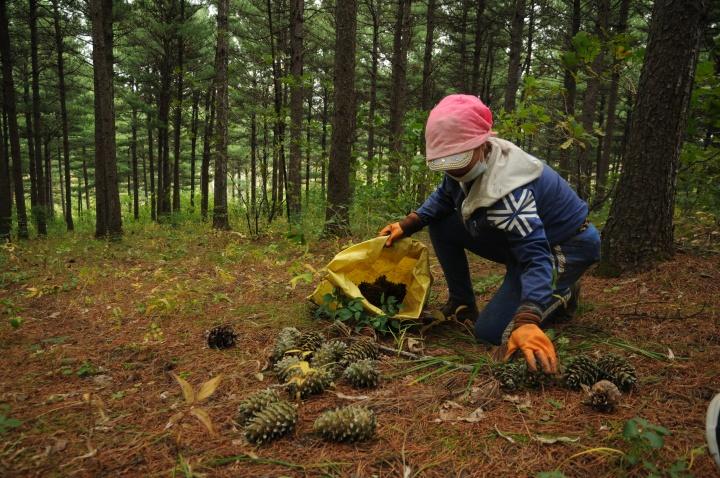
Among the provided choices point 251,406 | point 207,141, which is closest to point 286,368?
point 251,406

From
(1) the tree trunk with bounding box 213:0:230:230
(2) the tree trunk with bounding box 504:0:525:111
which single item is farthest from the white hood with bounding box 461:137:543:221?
(2) the tree trunk with bounding box 504:0:525:111

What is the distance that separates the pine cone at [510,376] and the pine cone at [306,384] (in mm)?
855

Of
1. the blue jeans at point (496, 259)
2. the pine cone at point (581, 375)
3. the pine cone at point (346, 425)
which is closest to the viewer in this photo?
the pine cone at point (346, 425)

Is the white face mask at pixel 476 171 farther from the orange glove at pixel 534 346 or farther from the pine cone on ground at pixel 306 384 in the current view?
the pine cone on ground at pixel 306 384

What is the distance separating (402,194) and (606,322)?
413cm

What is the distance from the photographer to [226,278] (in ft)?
13.7

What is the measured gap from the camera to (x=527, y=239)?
2.13 meters

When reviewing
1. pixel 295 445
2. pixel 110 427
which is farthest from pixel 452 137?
pixel 110 427

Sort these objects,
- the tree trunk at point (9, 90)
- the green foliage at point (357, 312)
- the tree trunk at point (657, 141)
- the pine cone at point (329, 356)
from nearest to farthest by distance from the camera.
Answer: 1. the pine cone at point (329, 356)
2. the green foliage at point (357, 312)
3. the tree trunk at point (657, 141)
4. the tree trunk at point (9, 90)

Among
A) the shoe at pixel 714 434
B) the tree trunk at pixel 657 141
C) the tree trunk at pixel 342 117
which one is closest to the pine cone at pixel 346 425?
the shoe at pixel 714 434

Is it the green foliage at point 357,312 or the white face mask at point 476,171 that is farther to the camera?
the green foliage at point 357,312

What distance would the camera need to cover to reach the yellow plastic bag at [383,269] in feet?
9.19

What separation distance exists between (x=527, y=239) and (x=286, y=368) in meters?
1.42

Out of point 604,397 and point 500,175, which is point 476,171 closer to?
point 500,175
